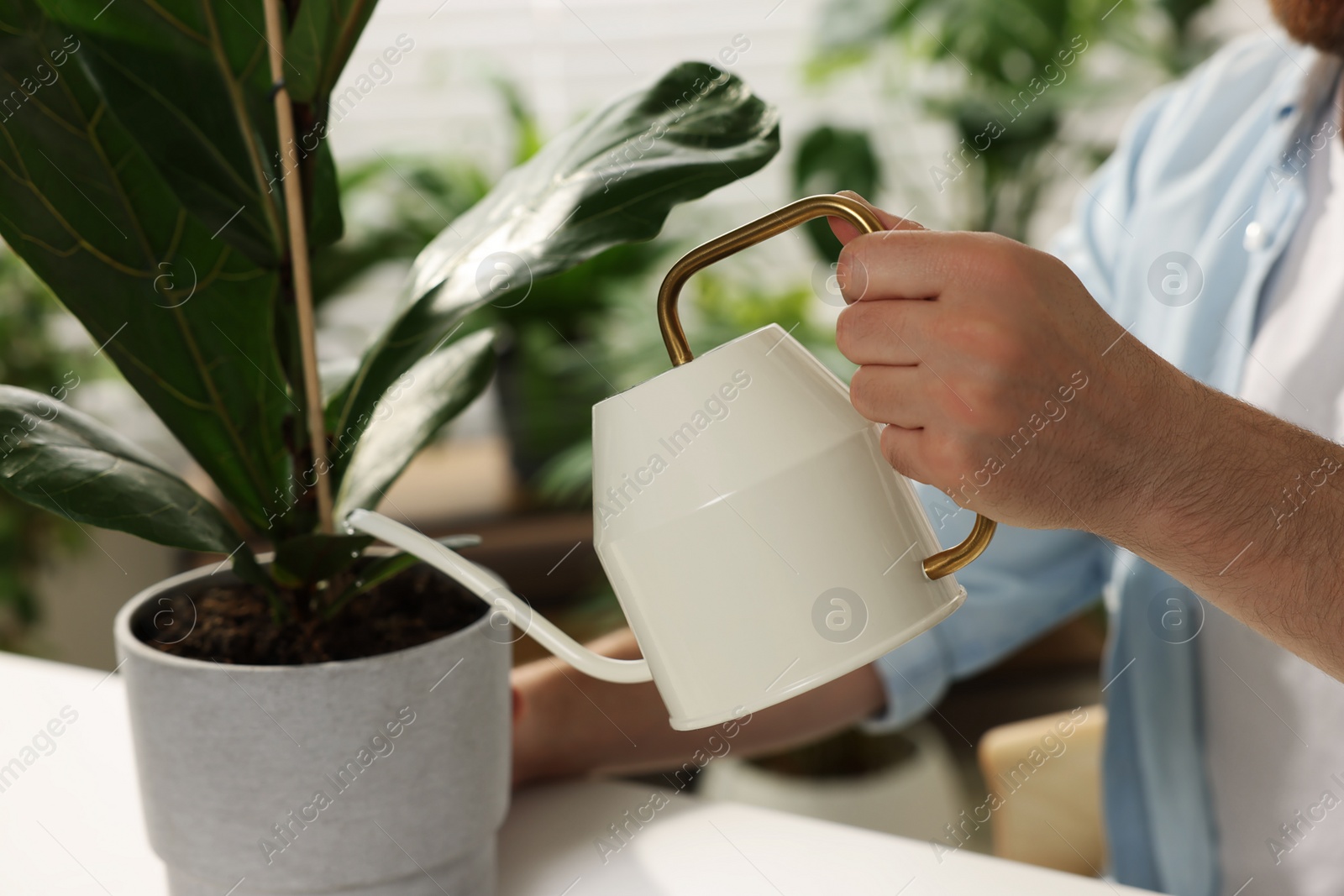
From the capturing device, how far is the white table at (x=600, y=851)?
1.86ft

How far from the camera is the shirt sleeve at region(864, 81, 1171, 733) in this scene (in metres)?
0.92

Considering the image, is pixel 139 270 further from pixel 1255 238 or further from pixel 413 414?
pixel 1255 238

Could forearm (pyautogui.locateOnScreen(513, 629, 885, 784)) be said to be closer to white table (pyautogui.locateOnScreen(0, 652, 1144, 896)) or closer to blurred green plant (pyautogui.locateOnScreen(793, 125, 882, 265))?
white table (pyautogui.locateOnScreen(0, 652, 1144, 896))

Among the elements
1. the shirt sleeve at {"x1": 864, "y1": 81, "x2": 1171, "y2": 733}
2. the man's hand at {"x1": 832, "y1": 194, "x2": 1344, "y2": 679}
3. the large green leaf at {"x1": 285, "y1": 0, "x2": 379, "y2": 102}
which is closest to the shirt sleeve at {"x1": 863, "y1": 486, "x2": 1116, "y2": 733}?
the shirt sleeve at {"x1": 864, "y1": 81, "x2": 1171, "y2": 733}

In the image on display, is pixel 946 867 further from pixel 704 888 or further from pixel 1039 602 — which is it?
pixel 1039 602

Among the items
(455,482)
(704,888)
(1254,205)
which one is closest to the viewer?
(704,888)

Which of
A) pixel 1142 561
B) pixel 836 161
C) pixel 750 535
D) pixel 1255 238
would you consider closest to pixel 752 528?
pixel 750 535

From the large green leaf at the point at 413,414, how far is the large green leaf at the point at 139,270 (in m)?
0.04

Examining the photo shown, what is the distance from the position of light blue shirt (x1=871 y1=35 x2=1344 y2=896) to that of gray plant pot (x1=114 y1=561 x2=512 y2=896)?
52 centimetres

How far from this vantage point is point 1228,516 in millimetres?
477

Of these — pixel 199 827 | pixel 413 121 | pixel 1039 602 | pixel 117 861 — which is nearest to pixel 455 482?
pixel 413 121

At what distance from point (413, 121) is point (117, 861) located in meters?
2.05

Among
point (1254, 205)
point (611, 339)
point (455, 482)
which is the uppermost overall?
point (1254, 205)

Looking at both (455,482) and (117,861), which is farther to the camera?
(455,482)
